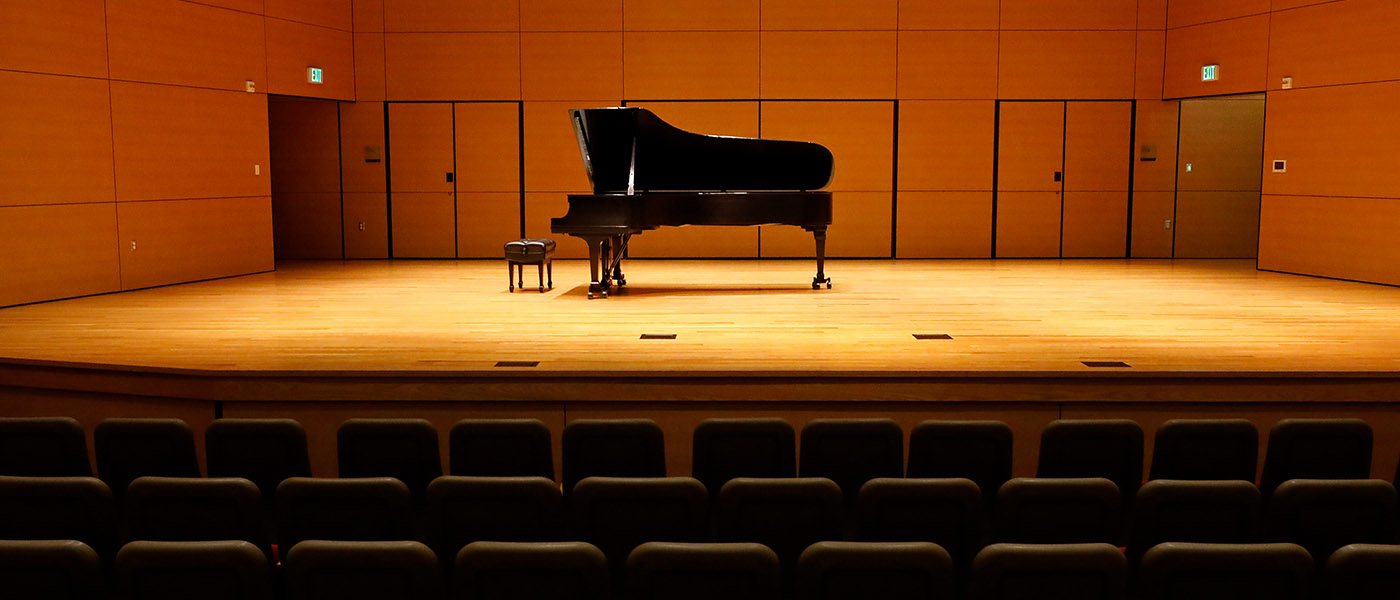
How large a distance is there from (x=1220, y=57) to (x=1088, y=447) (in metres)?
8.62

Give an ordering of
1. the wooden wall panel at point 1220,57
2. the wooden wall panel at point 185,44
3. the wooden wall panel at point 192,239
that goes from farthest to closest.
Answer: the wooden wall panel at point 1220,57, the wooden wall panel at point 192,239, the wooden wall panel at point 185,44

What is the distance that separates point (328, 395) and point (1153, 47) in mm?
9430

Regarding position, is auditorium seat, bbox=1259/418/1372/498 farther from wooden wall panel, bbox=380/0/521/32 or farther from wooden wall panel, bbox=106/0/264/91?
wooden wall panel, bbox=380/0/521/32

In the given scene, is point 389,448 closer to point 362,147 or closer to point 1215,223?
point 362,147

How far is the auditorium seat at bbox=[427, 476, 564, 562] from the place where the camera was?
2541 mm

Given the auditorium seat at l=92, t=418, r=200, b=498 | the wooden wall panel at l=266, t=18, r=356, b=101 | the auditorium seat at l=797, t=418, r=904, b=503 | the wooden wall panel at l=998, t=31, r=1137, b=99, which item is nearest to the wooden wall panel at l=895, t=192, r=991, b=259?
the wooden wall panel at l=998, t=31, r=1137, b=99

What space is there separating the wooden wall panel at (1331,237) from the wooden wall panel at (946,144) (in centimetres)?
269

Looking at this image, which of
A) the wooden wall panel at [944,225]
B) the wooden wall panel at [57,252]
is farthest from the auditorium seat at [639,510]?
the wooden wall panel at [944,225]

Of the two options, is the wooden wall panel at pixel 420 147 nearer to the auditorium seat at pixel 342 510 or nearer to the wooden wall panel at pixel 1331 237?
the wooden wall panel at pixel 1331 237

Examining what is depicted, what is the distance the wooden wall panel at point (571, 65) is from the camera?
11289 mm

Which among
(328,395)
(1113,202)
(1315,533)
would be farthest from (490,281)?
(1315,533)

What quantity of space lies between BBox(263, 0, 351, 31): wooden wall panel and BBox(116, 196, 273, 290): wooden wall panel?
1712mm

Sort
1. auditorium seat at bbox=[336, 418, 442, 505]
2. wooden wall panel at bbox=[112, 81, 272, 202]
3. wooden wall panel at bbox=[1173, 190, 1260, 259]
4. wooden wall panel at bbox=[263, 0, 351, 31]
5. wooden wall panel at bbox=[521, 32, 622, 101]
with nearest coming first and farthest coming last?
auditorium seat at bbox=[336, 418, 442, 505] < wooden wall panel at bbox=[112, 81, 272, 202] < wooden wall panel at bbox=[263, 0, 351, 31] < wooden wall panel at bbox=[521, 32, 622, 101] < wooden wall panel at bbox=[1173, 190, 1260, 259]

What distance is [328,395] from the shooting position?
4.79m
